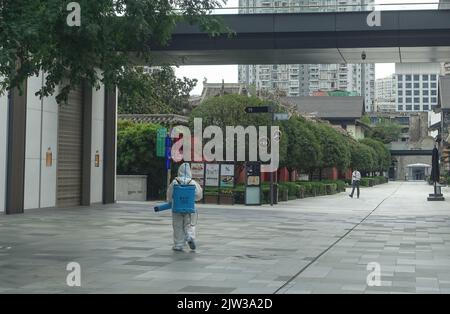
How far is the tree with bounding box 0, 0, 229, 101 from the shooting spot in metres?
9.47

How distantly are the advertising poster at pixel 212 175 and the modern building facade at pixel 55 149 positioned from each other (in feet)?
16.0

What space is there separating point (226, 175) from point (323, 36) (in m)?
10.6

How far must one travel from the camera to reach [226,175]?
99.3 feet

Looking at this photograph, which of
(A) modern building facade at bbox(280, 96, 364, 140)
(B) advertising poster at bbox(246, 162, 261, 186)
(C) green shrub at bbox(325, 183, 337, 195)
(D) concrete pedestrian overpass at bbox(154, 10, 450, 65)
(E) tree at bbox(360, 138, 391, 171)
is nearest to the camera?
(D) concrete pedestrian overpass at bbox(154, 10, 450, 65)

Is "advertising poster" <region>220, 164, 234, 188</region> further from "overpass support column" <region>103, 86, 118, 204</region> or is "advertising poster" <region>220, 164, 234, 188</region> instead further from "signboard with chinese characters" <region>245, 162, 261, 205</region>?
"overpass support column" <region>103, 86, 118, 204</region>

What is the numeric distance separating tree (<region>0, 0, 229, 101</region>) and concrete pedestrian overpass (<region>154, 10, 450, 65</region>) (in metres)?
8.97

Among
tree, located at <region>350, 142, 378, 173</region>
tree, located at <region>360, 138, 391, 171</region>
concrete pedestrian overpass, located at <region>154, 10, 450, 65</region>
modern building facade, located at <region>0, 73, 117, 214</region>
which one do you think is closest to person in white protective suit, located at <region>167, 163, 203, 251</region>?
modern building facade, located at <region>0, 73, 117, 214</region>

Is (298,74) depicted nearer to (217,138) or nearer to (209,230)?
(217,138)

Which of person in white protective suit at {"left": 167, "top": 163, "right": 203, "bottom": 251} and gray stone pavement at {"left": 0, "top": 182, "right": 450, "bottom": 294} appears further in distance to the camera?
person in white protective suit at {"left": 167, "top": 163, "right": 203, "bottom": 251}

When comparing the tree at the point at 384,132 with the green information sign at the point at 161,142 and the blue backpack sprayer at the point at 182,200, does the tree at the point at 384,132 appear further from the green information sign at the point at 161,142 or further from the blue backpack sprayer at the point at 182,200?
the blue backpack sprayer at the point at 182,200

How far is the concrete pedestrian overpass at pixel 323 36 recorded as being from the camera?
67.6ft

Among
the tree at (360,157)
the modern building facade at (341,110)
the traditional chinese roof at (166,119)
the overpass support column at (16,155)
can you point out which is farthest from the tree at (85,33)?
the modern building facade at (341,110)
